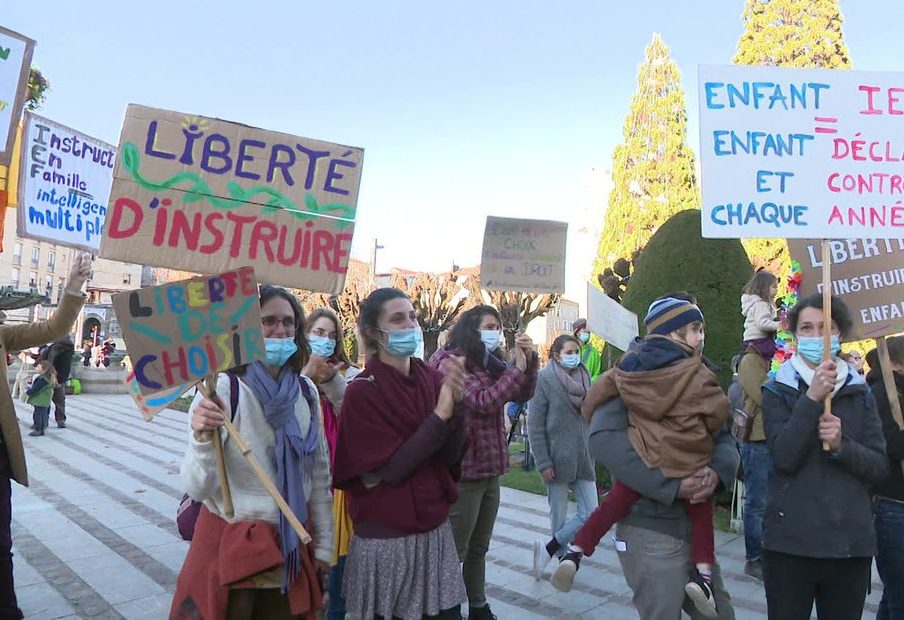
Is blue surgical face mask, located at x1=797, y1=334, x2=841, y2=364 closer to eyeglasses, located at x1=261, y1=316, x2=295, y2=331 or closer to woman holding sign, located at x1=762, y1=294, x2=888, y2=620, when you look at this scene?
woman holding sign, located at x1=762, y1=294, x2=888, y2=620

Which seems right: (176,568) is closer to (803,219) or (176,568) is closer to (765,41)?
(803,219)

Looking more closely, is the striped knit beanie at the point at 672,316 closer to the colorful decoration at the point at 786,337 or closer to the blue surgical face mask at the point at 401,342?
the blue surgical face mask at the point at 401,342

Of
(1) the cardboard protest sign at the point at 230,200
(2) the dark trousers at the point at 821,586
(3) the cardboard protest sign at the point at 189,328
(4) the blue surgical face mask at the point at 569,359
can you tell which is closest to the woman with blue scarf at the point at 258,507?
(3) the cardboard protest sign at the point at 189,328

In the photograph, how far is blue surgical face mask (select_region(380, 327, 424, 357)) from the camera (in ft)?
9.04

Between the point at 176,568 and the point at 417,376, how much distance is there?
3.27 m

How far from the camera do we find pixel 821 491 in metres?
2.51

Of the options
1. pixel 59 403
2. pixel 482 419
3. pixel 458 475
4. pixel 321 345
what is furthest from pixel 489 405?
pixel 59 403

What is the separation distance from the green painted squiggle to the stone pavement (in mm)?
2844

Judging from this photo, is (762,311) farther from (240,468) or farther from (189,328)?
(189,328)

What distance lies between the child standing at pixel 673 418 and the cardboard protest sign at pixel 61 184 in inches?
139

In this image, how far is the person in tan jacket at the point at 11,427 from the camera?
3.24 meters

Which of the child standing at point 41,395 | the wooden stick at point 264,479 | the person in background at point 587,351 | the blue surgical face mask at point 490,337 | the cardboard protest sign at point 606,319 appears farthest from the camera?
the child standing at point 41,395

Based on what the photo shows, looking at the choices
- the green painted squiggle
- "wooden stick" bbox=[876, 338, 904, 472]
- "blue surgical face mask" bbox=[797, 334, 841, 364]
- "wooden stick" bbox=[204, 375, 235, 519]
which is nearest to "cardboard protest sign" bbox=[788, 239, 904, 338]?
"wooden stick" bbox=[876, 338, 904, 472]

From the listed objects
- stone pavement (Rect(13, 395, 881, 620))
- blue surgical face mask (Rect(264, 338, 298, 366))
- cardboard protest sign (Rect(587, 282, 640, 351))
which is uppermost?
cardboard protest sign (Rect(587, 282, 640, 351))
